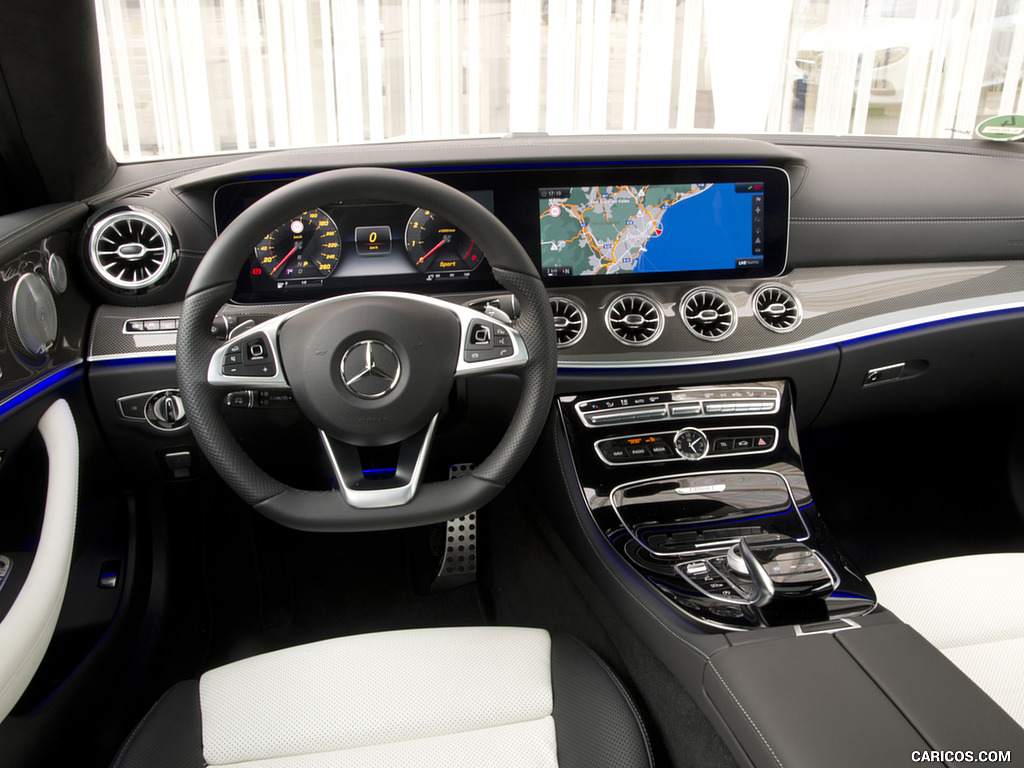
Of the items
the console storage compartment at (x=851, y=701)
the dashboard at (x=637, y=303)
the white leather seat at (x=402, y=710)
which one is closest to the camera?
the console storage compartment at (x=851, y=701)

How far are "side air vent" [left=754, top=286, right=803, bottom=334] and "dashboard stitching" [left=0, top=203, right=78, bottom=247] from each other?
1.40m

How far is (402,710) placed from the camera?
1.05m

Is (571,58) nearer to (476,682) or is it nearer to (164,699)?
(476,682)

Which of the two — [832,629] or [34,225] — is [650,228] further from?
[34,225]

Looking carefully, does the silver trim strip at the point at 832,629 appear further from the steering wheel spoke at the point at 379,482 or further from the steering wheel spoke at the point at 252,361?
the steering wheel spoke at the point at 252,361

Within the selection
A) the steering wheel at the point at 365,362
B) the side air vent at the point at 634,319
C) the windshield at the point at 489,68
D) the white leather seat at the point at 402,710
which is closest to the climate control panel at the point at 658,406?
the side air vent at the point at 634,319

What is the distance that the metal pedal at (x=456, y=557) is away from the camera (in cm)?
190

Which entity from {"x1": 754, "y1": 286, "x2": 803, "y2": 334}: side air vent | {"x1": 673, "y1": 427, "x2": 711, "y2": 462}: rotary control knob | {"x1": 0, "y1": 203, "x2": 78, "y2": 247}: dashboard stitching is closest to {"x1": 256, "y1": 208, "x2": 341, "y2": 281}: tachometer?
{"x1": 0, "y1": 203, "x2": 78, "y2": 247}: dashboard stitching

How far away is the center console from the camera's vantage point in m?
1.38

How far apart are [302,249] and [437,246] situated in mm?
263

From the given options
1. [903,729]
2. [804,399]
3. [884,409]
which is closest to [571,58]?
[804,399]

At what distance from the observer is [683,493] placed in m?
1.48

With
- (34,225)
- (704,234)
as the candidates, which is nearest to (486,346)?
(704,234)

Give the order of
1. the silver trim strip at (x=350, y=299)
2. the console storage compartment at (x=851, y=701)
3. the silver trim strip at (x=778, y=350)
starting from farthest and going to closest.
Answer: the silver trim strip at (x=778, y=350) < the silver trim strip at (x=350, y=299) < the console storage compartment at (x=851, y=701)
